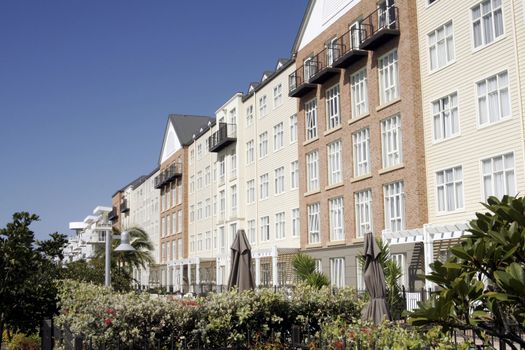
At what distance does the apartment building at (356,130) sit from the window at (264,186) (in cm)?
640

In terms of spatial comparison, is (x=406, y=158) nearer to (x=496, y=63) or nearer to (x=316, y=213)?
(x=496, y=63)

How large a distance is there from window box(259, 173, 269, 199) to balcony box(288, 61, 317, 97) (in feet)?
25.8

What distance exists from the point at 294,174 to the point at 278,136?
356 cm

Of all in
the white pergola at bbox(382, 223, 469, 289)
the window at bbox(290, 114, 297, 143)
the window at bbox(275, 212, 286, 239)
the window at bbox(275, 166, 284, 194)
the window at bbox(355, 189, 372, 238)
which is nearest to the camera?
the white pergola at bbox(382, 223, 469, 289)

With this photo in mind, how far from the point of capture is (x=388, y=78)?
2866 centimetres

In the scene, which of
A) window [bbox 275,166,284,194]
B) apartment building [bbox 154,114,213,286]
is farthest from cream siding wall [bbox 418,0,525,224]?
apartment building [bbox 154,114,213,286]

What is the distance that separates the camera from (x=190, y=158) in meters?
61.7

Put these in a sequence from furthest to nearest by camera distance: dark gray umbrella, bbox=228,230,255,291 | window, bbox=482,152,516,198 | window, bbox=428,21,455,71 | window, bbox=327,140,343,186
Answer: window, bbox=327,140,343,186, window, bbox=428,21,455,71, window, bbox=482,152,516,198, dark gray umbrella, bbox=228,230,255,291

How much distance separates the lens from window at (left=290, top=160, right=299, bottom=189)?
37.9 metres

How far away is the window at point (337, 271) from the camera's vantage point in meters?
31.8

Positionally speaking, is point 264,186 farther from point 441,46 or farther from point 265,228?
point 441,46

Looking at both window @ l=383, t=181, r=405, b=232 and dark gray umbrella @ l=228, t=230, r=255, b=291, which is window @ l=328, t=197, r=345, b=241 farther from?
dark gray umbrella @ l=228, t=230, r=255, b=291

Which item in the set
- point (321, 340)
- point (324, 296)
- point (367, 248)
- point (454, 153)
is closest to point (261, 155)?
point (454, 153)

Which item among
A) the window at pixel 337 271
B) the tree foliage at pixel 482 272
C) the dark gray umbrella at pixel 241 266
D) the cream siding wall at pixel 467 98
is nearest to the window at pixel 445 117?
the cream siding wall at pixel 467 98
